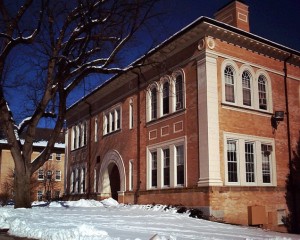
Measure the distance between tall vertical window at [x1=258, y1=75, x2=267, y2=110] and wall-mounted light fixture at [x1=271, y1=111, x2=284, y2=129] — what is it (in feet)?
2.07

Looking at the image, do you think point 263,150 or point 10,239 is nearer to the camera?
point 10,239

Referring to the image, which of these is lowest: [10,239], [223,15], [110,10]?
[10,239]

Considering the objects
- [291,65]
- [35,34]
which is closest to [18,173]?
[35,34]

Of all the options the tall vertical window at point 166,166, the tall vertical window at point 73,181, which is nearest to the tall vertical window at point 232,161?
the tall vertical window at point 166,166

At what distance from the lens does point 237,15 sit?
21.6 m

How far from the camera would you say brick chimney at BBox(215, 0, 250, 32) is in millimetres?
21641

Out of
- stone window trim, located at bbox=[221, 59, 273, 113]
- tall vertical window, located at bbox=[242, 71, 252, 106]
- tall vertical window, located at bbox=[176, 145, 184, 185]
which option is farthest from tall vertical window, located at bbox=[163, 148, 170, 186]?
tall vertical window, located at bbox=[242, 71, 252, 106]

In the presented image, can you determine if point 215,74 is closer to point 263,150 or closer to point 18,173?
point 263,150

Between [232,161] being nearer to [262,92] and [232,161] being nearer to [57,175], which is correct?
[262,92]

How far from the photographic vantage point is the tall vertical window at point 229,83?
1891 centimetres

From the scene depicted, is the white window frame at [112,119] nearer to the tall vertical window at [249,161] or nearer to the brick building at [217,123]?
the brick building at [217,123]

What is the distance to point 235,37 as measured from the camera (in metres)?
19.1

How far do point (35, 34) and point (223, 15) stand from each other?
37.4ft

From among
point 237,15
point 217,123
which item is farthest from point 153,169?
point 237,15
